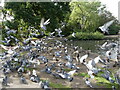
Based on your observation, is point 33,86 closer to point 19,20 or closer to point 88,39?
point 19,20

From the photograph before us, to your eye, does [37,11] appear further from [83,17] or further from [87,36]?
[83,17]

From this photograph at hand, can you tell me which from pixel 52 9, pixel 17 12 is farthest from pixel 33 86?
pixel 52 9

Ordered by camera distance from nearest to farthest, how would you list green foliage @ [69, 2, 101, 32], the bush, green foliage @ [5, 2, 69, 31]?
1. green foliage @ [5, 2, 69, 31]
2. the bush
3. green foliage @ [69, 2, 101, 32]

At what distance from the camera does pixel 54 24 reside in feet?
62.6

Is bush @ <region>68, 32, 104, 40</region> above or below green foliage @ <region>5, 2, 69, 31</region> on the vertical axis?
below

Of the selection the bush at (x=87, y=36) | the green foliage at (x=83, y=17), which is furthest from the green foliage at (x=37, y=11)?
the green foliage at (x=83, y=17)

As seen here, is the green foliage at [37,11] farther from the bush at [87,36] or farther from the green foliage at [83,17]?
the green foliage at [83,17]

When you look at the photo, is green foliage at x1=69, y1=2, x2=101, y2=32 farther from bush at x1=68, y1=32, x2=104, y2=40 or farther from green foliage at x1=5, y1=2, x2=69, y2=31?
green foliage at x1=5, y1=2, x2=69, y2=31

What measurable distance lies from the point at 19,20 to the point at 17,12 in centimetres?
71

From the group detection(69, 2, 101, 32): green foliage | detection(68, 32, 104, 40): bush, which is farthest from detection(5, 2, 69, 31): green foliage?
detection(69, 2, 101, 32): green foliage

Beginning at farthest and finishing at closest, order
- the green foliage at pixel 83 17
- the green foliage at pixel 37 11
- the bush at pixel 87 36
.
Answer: the green foliage at pixel 83 17, the bush at pixel 87 36, the green foliage at pixel 37 11

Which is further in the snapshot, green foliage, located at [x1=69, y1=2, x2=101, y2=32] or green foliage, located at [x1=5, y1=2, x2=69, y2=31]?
green foliage, located at [x1=69, y1=2, x2=101, y2=32]

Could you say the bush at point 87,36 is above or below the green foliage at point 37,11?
below

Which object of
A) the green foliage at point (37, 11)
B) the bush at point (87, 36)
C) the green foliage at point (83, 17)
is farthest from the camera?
the green foliage at point (83, 17)
